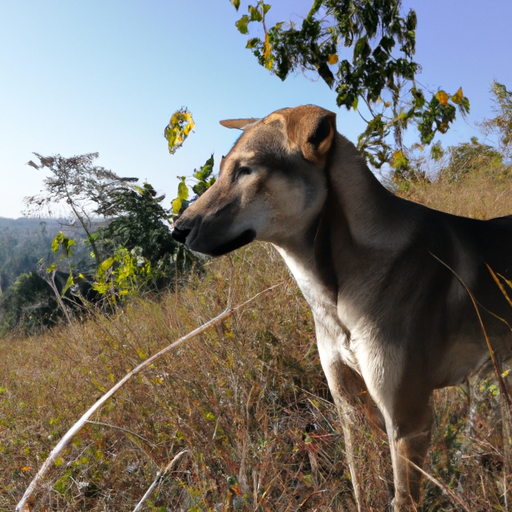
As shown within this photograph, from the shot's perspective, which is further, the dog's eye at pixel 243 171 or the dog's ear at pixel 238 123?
the dog's ear at pixel 238 123

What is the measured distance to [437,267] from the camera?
2.10 meters

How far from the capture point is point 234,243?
2.03 metres

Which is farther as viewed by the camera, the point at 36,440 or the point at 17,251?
the point at 17,251

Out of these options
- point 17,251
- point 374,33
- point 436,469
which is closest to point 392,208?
point 436,469

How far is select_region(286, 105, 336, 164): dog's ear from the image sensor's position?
6.70 feet

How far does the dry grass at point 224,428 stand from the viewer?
207 cm

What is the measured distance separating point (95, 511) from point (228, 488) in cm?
80

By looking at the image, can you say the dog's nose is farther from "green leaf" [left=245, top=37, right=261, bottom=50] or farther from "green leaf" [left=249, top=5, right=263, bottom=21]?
"green leaf" [left=245, top=37, right=261, bottom=50]

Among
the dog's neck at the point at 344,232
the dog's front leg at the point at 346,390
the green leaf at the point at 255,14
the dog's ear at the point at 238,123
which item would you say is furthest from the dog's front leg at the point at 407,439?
the green leaf at the point at 255,14

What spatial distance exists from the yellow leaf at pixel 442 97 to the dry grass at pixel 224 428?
6.18 ft

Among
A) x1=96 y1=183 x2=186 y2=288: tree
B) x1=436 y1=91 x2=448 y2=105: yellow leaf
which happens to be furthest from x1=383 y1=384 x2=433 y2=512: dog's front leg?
x1=96 y1=183 x2=186 y2=288: tree

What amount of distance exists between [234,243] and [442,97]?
9.92ft

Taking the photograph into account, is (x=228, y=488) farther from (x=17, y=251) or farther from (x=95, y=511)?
(x=17, y=251)

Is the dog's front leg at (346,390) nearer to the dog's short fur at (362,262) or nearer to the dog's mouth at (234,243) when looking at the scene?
the dog's short fur at (362,262)
